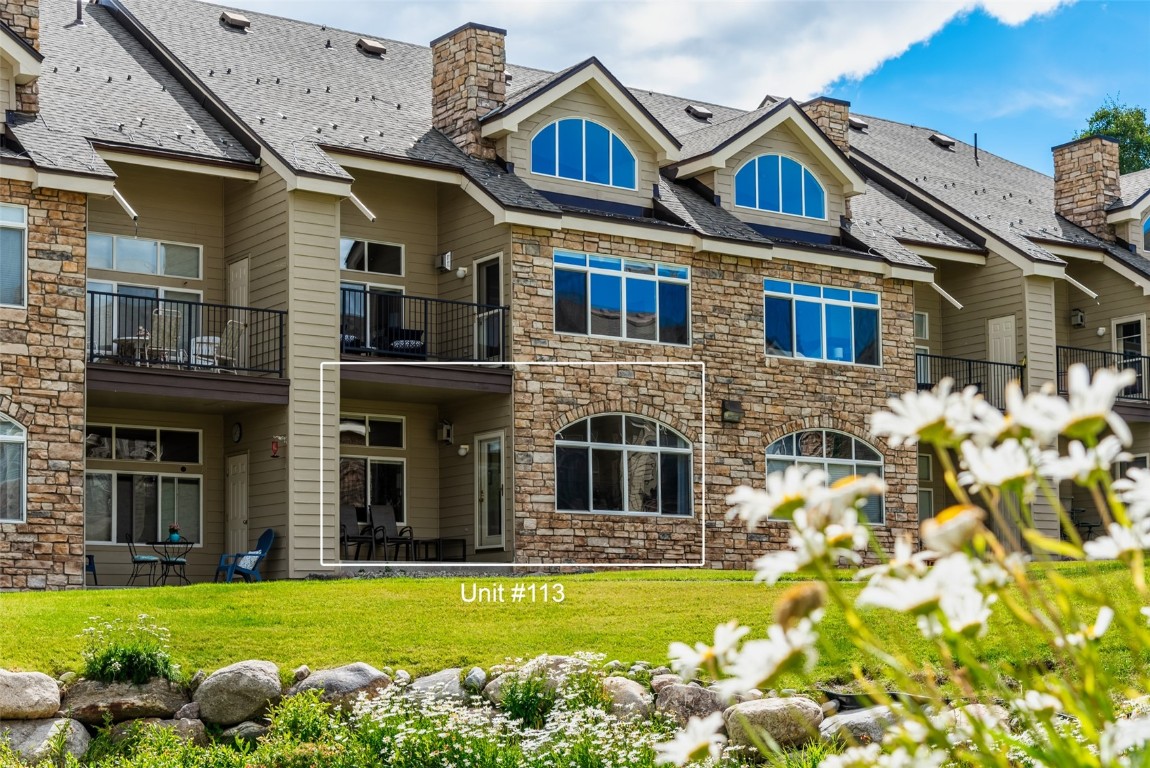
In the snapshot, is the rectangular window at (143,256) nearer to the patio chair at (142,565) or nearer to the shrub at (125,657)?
the patio chair at (142,565)

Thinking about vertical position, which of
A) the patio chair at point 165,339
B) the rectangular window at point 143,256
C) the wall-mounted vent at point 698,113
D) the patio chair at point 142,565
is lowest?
the patio chair at point 142,565

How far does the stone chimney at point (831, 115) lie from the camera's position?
27828mm

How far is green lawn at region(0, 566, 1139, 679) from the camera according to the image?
13.4 m

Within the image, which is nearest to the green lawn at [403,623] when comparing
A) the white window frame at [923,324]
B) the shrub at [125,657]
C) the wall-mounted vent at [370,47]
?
the shrub at [125,657]

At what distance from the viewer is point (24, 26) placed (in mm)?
20125

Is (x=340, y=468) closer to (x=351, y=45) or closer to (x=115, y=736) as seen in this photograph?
(x=351, y=45)

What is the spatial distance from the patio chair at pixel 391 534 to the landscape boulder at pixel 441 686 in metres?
8.90

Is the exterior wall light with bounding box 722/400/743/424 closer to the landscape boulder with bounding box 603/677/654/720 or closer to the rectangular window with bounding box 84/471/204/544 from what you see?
the rectangular window with bounding box 84/471/204/544

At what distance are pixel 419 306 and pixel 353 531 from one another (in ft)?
12.1

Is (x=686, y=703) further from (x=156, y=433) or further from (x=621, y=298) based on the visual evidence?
(x=156, y=433)

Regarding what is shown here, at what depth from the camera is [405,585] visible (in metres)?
17.6

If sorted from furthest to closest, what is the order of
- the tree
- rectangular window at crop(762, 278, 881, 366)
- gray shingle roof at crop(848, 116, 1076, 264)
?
the tree → gray shingle roof at crop(848, 116, 1076, 264) → rectangular window at crop(762, 278, 881, 366)

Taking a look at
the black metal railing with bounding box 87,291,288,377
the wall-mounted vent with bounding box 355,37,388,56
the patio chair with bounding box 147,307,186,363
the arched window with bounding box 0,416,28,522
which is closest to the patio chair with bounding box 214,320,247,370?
the black metal railing with bounding box 87,291,288,377

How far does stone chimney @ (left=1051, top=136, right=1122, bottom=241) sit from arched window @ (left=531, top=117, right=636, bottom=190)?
12089 millimetres
